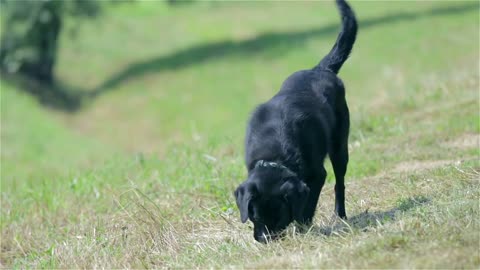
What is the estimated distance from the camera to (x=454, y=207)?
679 centimetres

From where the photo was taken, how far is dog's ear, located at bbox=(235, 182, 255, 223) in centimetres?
667

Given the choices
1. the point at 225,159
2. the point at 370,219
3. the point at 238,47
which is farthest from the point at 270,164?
the point at 238,47

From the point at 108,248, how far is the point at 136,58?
26.2 m

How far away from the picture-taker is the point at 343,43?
8.71 m

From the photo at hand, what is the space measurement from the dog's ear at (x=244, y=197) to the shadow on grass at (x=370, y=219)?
72cm

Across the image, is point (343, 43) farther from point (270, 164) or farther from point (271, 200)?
point (271, 200)

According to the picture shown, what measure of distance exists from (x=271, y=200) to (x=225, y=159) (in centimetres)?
517

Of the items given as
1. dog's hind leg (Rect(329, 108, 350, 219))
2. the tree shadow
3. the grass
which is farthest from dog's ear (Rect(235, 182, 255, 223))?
the tree shadow

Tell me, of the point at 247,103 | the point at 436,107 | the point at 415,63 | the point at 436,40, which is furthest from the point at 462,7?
the point at 436,107

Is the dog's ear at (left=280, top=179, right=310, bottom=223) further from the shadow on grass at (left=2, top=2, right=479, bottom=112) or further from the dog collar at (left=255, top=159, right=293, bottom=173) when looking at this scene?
the shadow on grass at (left=2, top=2, right=479, bottom=112)

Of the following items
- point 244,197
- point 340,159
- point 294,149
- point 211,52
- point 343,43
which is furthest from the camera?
point 211,52

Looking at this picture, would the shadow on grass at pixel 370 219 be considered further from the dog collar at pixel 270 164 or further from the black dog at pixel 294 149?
the dog collar at pixel 270 164

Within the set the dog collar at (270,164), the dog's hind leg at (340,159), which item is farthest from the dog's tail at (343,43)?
the dog collar at (270,164)

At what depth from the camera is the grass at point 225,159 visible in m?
6.77
